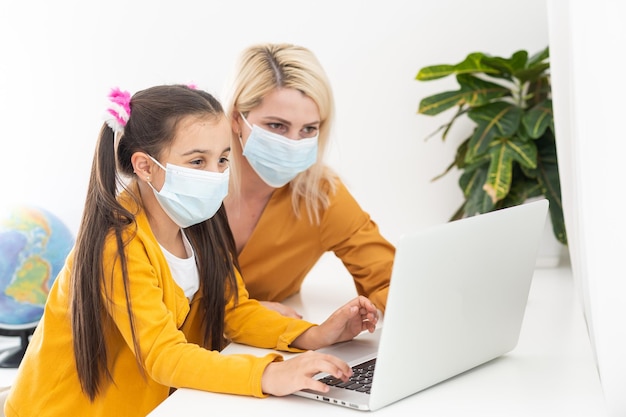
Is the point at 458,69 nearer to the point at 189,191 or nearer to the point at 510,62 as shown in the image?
the point at 510,62

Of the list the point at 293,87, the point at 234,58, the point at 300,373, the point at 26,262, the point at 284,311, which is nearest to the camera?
the point at 300,373

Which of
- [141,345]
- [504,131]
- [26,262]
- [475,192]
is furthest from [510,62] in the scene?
[141,345]

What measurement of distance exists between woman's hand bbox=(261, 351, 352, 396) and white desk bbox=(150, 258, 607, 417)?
19 millimetres

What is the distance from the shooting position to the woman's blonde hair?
181 centimetres

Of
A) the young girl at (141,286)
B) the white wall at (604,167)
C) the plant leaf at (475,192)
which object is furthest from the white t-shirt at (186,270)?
the plant leaf at (475,192)

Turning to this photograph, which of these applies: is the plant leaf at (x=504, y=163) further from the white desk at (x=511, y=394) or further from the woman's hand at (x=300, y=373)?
the woman's hand at (x=300, y=373)

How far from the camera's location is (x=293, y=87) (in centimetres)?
180

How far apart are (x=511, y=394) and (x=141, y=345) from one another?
0.53 meters

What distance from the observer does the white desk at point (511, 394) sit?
1.07 m

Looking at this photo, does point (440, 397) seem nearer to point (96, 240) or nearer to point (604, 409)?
point (604, 409)

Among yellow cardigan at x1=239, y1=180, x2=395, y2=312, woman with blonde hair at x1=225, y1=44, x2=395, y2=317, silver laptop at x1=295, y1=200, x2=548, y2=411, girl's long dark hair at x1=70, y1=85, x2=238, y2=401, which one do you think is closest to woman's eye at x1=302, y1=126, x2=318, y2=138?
woman with blonde hair at x1=225, y1=44, x2=395, y2=317

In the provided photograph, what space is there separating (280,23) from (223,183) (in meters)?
1.52

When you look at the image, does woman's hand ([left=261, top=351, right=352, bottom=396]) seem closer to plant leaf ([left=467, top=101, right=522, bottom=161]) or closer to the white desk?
the white desk

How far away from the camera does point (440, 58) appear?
2750 mm
